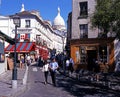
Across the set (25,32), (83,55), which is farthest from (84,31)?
(25,32)

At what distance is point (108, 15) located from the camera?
62.3 feet

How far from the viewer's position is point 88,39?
36812mm

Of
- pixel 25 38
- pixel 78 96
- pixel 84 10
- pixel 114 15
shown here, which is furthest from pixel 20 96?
pixel 25 38

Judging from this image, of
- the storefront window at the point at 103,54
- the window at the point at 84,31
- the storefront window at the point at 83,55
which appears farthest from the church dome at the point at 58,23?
the storefront window at the point at 103,54

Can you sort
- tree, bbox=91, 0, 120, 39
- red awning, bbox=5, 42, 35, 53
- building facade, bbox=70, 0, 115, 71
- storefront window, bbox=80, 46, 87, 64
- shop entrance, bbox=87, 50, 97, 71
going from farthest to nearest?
red awning, bbox=5, 42, 35, 53 < storefront window, bbox=80, 46, 87, 64 < shop entrance, bbox=87, 50, 97, 71 < building facade, bbox=70, 0, 115, 71 < tree, bbox=91, 0, 120, 39

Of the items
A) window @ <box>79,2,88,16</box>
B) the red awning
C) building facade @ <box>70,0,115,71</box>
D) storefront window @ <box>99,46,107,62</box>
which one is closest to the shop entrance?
building facade @ <box>70,0,115,71</box>

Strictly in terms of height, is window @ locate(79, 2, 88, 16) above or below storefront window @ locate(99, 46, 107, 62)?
above

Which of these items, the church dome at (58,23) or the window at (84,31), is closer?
the window at (84,31)

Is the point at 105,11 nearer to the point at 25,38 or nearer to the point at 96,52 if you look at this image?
the point at 96,52

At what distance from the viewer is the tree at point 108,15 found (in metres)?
18.2

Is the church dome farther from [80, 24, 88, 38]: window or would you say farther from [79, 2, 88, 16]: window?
[80, 24, 88, 38]: window

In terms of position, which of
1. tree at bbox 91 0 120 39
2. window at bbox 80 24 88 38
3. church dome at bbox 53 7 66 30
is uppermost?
church dome at bbox 53 7 66 30

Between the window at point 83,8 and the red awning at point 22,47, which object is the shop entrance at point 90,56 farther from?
the red awning at point 22,47

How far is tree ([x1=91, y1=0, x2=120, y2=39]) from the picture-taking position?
18.2m
